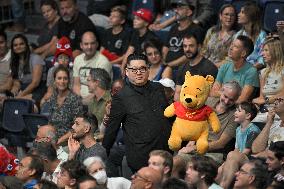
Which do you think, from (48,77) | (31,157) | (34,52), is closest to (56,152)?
(31,157)

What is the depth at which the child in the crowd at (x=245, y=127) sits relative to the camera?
971 centimetres

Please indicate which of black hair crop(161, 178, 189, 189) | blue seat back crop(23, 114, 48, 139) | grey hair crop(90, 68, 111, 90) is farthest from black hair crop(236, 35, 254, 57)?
black hair crop(161, 178, 189, 189)

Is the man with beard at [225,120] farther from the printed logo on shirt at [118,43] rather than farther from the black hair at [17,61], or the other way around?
the black hair at [17,61]

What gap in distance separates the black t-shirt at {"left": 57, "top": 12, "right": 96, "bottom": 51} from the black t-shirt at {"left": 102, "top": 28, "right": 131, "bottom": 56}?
0.27 metres

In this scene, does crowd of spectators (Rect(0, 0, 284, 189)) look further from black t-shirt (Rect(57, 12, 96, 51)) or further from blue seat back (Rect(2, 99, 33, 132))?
blue seat back (Rect(2, 99, 33, 132))

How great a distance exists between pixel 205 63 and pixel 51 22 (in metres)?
3.73

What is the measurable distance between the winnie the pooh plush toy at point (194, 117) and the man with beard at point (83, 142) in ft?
2.85

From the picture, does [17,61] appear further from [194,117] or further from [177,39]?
[194,117]

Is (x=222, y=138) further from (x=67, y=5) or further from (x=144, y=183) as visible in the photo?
(x=67, y=5)

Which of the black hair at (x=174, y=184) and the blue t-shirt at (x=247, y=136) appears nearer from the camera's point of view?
the black hair at (x=174, y=184)

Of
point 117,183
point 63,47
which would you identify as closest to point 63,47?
point 63,47

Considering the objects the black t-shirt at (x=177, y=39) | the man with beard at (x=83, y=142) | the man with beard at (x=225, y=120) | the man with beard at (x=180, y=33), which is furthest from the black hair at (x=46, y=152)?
the black t-shirt at (x=177, y=39)

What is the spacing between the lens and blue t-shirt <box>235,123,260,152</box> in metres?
9.73

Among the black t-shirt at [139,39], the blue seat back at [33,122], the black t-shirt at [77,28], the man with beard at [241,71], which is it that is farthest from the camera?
the black t-shirt at [77,28]
